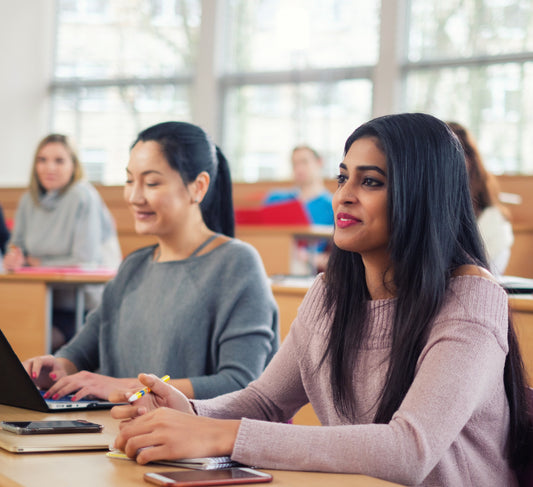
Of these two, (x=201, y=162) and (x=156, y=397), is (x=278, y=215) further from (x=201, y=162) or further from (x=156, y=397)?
(x=156, y=397)

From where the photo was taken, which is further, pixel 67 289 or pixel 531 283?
pixel 67 289

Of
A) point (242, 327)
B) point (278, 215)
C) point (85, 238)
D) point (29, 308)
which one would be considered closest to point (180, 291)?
point (242, 327)

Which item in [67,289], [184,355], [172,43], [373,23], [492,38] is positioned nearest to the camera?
[184,355]

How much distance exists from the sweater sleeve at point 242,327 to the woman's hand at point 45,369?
1.13 feet

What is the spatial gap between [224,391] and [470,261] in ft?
2.20

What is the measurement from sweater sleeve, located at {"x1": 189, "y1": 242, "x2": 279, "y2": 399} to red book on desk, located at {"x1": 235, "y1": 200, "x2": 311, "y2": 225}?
11.6ft

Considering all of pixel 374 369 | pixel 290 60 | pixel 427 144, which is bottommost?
pixel 374 369

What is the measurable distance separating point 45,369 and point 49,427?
67cm

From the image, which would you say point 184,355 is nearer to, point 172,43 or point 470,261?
point 470,261

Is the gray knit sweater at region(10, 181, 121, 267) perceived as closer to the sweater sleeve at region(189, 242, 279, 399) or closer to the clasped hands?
the sweater sleeve at region(189, 242, 279, 399)

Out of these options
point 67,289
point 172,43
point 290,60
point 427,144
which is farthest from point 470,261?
point 172,43

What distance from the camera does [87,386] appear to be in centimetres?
163

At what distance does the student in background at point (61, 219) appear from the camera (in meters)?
4.34

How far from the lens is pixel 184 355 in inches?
75.0
